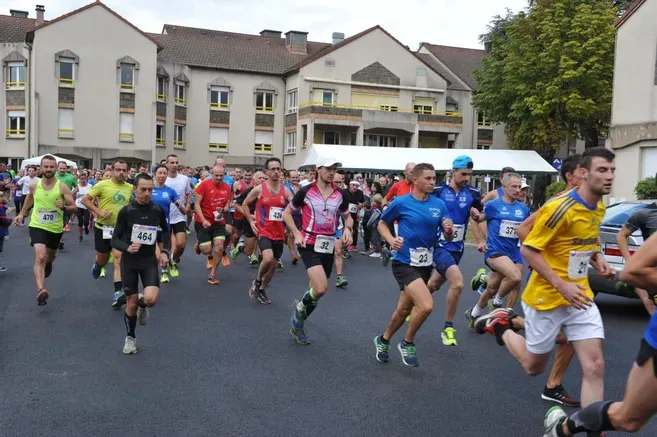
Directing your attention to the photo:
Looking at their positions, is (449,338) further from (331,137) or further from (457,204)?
(331,137)

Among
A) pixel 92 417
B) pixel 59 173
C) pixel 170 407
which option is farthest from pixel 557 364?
pixel 59 173

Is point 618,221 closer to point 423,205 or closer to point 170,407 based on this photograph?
point 423,205

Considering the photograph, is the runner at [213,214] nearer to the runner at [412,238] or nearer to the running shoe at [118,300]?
the running shoe at [118,300]

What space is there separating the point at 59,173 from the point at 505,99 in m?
35.9

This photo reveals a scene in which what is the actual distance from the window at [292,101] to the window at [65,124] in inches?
627

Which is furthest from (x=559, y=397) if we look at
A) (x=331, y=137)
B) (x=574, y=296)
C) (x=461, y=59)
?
(x=461, y=59)

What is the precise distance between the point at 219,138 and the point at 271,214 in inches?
1812

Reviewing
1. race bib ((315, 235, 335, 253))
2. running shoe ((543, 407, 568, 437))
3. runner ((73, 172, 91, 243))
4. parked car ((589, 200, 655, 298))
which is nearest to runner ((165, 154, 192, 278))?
race bib ((315, 235, 335, 253))

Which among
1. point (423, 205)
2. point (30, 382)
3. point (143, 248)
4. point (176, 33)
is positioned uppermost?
point (176, 33)

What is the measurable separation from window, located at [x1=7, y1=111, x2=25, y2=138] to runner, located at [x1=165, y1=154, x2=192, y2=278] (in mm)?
40359

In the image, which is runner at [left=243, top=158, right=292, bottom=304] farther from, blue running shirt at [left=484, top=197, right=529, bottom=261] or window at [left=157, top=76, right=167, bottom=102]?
window at [left=157, top=76, right=167, bottom=102]

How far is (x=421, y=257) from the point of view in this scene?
7.07m

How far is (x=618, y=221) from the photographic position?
10328 mm

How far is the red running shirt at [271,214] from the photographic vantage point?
34.9 ft
